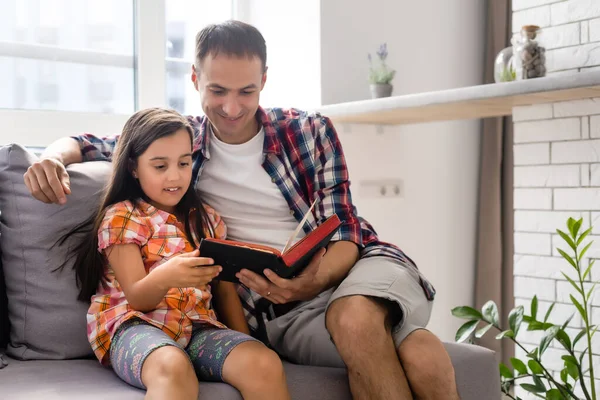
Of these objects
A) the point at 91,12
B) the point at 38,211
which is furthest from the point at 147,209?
the point at 91,12

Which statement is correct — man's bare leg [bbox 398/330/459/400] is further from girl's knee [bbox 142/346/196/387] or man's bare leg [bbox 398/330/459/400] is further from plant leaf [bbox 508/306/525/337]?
plant leaf [bbox 508/306/525/337]

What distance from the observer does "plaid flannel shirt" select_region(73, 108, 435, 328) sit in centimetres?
195

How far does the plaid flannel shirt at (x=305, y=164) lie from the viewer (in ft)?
6.40

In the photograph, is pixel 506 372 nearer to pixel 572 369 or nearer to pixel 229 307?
pixel 572 369

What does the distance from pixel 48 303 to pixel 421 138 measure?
1885 millimetres

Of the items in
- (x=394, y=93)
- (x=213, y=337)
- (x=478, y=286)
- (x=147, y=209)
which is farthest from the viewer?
(x=478, y=286)

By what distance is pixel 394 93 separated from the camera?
3.02 meters

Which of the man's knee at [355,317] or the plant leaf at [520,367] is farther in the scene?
the plant leaf at [520,367]

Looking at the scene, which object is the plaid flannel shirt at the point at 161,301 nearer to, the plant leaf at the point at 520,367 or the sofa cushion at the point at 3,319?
the sofa cushion at the point at 3,319

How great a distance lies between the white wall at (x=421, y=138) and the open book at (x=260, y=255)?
1386 mm

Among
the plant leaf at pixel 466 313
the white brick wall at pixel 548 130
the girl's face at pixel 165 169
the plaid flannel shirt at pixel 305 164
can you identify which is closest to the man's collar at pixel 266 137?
the plaid flannel shirt at pixel 305 164

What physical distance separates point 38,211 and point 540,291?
171 cm

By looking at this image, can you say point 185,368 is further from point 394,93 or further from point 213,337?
point 394,93

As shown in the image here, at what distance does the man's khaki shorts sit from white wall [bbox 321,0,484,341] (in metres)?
1.15
